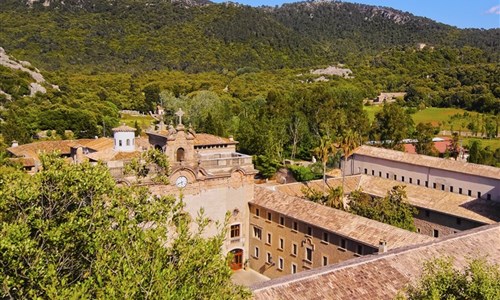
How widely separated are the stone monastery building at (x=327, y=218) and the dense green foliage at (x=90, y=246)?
6610mm

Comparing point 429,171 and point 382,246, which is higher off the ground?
point 429,171

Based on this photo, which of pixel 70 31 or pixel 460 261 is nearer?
pixel 460 261

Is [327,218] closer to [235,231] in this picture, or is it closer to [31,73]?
[235,231]

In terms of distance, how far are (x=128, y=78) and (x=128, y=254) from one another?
4684 inches

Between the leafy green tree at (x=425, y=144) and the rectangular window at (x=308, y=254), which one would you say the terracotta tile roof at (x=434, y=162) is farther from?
the leafy green tree at (x=425, y=144)

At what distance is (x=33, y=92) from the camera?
92188 mm

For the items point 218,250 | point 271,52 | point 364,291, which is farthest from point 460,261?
point 271,52

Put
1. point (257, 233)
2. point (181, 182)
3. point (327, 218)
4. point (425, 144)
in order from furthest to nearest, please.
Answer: point (425, 144) → point (257, 233) → point (181, 182) → point (327, 218)

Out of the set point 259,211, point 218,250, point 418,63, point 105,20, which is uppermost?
point 105,20

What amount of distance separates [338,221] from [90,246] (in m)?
19.9

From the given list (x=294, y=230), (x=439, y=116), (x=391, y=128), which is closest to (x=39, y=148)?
(x=294, y=230)

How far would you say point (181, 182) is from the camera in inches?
1248

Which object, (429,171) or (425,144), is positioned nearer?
(429,171)

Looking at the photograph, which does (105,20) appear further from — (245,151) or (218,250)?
(218,250)
